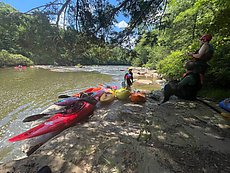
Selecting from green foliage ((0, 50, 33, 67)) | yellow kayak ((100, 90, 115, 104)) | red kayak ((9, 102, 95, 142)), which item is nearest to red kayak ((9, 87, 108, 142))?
red kayak ((9, 102, 95, 142))

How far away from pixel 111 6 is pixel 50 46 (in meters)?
1.90

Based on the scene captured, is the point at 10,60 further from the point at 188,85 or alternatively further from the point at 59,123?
the point at 188,85

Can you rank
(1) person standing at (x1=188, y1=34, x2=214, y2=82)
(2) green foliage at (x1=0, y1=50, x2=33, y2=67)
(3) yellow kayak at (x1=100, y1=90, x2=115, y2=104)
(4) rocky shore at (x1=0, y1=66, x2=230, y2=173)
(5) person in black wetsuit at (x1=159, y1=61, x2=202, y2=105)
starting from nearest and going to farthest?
(4) rocky shore at (x1=0, y1=66, x2=230, y2=173), (1) person standing at (x1=188, y1=34, x2=214, y2=82), (5) person in black wetsuit at (x1=159, y1=61, x2=202, y2=105), (3) yellow kayak at (x1=100, y1=90, x2=115, y2=104), (2) green foliage at (x1=0, y1=50, x2=33, y2=67)

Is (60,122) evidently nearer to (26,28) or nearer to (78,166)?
(78,166)

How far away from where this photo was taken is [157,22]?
4.60 meters

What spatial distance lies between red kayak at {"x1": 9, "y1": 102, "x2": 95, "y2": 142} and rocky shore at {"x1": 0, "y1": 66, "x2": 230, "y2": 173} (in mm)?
838

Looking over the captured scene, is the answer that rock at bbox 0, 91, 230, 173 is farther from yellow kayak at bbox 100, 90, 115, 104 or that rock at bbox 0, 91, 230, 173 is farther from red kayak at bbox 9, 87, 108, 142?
yellow kayak at bbox 100, 90, 115, 104

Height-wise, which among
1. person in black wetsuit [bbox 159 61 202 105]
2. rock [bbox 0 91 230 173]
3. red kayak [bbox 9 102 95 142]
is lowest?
red kayak [bbox 9 102 95 142]

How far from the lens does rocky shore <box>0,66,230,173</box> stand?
177 centimetres

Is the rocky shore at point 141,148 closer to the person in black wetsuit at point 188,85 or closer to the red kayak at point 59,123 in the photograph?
the person in black wetsuit at point 188,85

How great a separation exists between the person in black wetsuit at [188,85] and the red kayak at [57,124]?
8.11ft

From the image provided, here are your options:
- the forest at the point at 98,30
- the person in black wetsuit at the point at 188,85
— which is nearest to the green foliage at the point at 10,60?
the forest at the point at 98,30

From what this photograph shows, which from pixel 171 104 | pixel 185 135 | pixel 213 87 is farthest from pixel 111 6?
pixel 213 87

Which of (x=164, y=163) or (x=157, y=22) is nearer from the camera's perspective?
(x=164, y=163)
